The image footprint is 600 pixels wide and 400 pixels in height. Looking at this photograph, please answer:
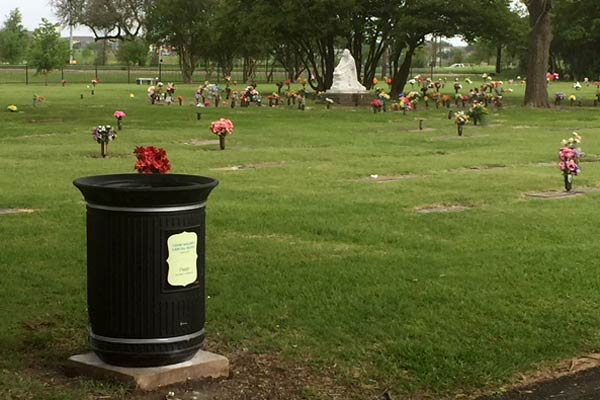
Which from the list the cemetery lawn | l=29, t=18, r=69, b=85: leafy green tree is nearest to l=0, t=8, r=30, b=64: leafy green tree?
l=29, t=18, r=69, b=85: leafy green tree

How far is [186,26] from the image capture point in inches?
3157

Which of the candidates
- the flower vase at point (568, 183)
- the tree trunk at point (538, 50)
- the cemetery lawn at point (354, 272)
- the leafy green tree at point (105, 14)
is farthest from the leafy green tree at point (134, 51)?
the flower vase at point (568, 183)

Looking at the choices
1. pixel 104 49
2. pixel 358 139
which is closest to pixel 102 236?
pixel 358 139

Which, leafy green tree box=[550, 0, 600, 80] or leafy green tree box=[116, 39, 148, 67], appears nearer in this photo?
leafy green tree box=[550, 0, 600, 80]

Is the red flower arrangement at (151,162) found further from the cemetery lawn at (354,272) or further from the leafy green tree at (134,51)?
the leafy green tree at (134,51)

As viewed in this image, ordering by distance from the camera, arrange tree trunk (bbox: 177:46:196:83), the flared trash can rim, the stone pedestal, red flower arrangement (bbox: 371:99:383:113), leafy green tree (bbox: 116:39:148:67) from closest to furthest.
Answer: the flared trash can rim → red flower arrangement (bbox: 371:99:383:113) → the stone pedestal → tree trunk (bbox: 177:46:196:83) → leafy green tree (bbox: 116:39:148:67)

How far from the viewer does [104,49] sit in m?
125

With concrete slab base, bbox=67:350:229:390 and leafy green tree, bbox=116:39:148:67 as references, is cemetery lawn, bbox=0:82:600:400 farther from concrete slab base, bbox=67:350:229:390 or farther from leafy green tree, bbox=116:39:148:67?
leafy green tree, bbox=116:39:148:67

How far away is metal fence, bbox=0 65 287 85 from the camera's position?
80.5m

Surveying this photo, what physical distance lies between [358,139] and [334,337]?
57.6 ft

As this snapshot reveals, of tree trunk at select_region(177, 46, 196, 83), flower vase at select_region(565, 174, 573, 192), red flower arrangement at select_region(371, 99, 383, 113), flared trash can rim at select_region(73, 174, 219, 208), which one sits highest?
tree trunk at select_region(177, 46, 196, 83)

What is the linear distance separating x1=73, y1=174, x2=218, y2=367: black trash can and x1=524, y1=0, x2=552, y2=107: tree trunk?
1454 inches

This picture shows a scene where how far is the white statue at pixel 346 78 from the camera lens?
44.0m

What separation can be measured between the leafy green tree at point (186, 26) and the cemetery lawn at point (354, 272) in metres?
62.1
